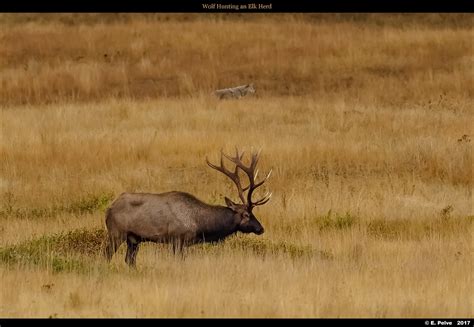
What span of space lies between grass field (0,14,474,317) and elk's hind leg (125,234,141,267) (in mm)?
198

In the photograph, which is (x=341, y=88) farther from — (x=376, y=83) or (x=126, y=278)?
(x=126, y=278)

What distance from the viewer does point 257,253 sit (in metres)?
14.4

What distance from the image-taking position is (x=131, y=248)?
44.1 ft

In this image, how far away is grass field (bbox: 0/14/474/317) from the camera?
11.7m

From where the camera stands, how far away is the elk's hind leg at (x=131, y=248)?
1331 cm

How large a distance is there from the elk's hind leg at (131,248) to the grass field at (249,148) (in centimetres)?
20

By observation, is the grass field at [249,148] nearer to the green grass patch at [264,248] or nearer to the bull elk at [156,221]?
the green grass patch at [264,248]

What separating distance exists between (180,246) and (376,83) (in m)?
19.7
